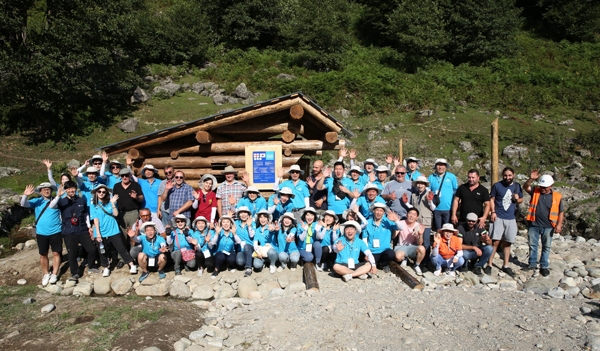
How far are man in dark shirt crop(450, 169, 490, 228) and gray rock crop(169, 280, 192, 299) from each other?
536 centimetres

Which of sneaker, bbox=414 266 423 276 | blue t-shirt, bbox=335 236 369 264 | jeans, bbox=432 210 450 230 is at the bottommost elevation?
sneaker, bbox=414 266 423 276

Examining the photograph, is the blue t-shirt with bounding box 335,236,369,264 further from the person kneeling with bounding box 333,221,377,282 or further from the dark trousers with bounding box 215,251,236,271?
the dark trousers with bounding box 215,251,236,271

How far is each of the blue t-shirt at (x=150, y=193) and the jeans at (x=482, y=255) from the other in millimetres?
6270

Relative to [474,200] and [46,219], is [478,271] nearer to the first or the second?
[474,200]

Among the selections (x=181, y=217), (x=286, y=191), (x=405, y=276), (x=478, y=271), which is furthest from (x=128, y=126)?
(x=478, y=271)

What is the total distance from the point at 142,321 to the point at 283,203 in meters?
3.48

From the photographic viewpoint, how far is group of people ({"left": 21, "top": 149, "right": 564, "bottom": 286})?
8.76 metres

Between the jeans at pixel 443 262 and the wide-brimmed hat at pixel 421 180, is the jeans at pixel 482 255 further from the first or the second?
the wide-brimmed hat at pixel 421 180

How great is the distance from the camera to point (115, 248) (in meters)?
9.39

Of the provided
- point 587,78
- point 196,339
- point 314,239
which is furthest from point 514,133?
point 196,339

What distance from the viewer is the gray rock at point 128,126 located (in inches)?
912

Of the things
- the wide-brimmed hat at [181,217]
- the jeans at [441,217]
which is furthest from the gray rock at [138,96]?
the jeans at [441,217]

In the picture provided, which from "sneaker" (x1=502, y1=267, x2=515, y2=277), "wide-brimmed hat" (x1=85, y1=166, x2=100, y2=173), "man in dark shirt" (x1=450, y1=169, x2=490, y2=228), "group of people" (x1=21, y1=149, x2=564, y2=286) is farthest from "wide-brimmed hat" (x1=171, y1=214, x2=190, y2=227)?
"sneaker" (x1=502, y1=267, x2=515, y2=277)

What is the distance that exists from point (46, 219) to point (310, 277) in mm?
5117
